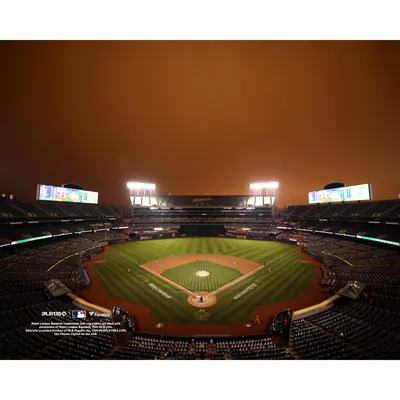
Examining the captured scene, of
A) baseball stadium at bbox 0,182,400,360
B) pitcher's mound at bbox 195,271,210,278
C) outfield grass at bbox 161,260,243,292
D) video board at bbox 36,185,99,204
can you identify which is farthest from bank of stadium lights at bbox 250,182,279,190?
video board at bbox 36,185,99,204

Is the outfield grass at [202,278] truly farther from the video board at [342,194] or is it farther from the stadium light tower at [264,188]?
the stadium light tower at [264,188]

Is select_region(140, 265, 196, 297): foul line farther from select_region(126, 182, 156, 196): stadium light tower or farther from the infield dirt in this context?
select_region(126, 182, 156, 196): stadium light tower

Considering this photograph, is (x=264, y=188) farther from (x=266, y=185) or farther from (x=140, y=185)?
(x=140, y=185)

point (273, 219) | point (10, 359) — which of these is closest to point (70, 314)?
point (10, 359)

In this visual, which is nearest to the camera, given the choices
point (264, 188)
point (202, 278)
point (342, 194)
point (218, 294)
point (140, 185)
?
point (218, 294)

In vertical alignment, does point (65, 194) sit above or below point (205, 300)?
above

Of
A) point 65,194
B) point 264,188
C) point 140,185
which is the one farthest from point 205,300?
point 264,188

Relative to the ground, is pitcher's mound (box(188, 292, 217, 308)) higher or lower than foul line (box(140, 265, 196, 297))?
lower
